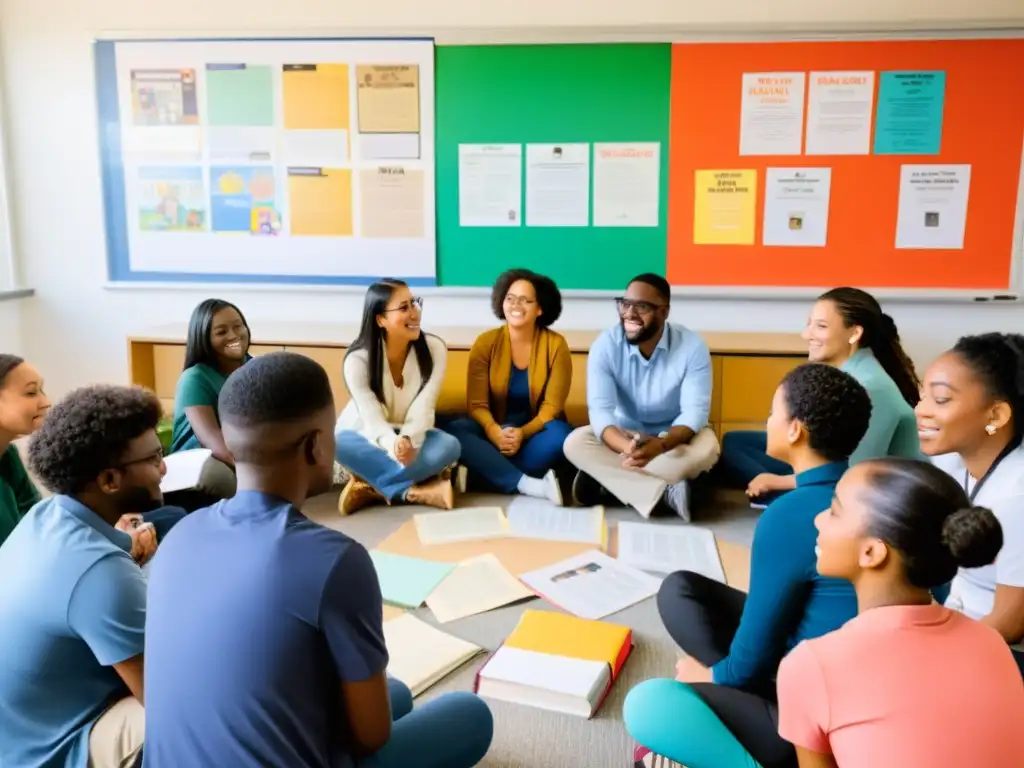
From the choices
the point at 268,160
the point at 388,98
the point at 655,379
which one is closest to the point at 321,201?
the point at 268,160

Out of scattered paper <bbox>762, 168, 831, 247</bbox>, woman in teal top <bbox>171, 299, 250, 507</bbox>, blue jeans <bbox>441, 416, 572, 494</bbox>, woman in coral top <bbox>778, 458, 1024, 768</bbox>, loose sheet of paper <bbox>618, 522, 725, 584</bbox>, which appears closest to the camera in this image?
woman in coral top <bbox>778, 458, 1024, 768</bbox>

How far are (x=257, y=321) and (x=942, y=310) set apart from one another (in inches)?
131

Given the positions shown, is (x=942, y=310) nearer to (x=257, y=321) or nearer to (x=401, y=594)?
(x=401, y=594)

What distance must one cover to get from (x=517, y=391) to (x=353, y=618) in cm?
249

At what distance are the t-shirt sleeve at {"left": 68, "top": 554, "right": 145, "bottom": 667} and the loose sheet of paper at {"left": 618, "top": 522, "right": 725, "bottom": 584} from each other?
1.66m

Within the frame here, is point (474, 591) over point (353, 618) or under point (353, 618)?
under

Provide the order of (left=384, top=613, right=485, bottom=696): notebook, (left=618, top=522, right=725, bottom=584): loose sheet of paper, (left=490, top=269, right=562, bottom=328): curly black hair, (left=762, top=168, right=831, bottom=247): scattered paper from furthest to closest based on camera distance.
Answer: (left=762, top=168, right=831, bottom=247): scattered paper < (left=490, top=269, right=562, bottom=328): curly black hair < (left=618, top=522, right=725, bottom=584): loose sheet of paper < (left=384, top=613, right=485, bottom=696): notebook

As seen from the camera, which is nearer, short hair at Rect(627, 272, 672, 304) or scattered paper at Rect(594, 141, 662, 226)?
short hair at Rect(627, 272, 672, 304)

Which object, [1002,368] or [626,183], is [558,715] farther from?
[626,183]

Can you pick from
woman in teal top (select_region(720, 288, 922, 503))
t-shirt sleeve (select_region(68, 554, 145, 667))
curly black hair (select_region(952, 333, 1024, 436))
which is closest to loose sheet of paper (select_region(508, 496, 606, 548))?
woman in teal top (select_region(720, 288, 922, 503))

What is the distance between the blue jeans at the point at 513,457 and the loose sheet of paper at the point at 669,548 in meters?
0.55

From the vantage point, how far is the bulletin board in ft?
13.4

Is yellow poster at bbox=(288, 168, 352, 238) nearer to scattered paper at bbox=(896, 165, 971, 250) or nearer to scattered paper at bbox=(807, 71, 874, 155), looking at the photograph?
scattered paper at bbox=(807, 71, 874, 155)

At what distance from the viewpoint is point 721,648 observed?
1.88 m
